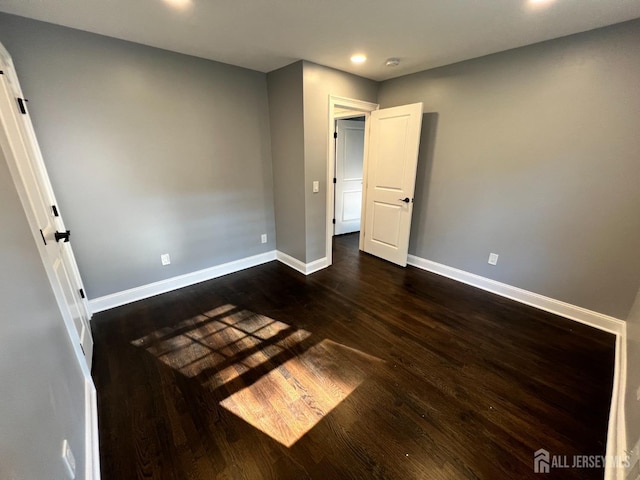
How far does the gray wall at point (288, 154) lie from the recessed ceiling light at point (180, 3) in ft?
3.97

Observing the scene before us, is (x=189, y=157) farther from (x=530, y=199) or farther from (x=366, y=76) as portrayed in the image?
(x=530, y=199)

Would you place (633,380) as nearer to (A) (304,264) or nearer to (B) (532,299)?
(B) (532,299)

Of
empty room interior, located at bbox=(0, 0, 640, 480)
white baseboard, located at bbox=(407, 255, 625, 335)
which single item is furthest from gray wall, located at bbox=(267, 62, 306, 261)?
white baseboard, located at bbox=(407, 255, 625, 335)

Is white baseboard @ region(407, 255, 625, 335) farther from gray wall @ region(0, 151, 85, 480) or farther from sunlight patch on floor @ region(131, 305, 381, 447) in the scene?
gray wall @ region(0, 151, 85, 480)

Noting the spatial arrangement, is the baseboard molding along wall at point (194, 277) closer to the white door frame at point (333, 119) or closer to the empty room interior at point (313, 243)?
the empty room interior at point (313, 243)

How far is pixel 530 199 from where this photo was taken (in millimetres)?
2498

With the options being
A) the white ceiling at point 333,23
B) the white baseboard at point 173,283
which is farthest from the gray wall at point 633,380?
the white baseboard at point 173,283

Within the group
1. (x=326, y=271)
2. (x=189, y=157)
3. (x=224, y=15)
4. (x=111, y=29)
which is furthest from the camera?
(x=326, y=271)

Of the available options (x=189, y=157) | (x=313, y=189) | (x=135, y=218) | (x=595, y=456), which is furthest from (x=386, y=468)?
(x=189, y=157)

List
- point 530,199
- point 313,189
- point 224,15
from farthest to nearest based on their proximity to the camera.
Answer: point 313,189 < point 530,199 < point 224,15

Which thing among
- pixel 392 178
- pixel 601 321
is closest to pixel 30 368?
pixel 392 178

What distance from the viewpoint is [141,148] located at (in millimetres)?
2449

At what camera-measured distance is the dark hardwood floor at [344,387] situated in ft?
4.38

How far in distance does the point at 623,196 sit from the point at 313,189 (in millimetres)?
2732
